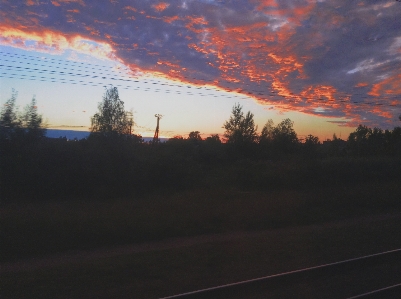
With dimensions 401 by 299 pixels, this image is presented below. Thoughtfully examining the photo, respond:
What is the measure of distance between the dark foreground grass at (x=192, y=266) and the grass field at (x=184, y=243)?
0.02m

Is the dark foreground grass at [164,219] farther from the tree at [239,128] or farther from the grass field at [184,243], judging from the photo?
the tree at [239,128]

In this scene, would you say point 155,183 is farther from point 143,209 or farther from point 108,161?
point 143,209

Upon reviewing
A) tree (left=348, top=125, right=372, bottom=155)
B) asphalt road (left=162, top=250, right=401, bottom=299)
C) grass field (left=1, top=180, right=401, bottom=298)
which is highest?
tree (left=348, top=125, right=372, bottom=155)

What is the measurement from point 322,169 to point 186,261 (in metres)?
→ 25.2

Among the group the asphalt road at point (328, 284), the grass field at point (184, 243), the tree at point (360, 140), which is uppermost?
the tree at point (360, 140)

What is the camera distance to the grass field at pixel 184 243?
8.23 meters

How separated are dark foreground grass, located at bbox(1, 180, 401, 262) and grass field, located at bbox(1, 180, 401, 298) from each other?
0.03m

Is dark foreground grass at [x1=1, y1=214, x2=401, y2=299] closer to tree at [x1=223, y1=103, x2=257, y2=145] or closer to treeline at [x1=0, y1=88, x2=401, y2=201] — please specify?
treeline at [x1=0, y1=88, x2=401, y2=201]

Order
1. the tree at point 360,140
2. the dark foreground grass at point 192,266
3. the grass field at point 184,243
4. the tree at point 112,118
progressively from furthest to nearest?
the tree at point 360,140
the tree at point 112,118
the grass field at point 184,243
the dark foreground grass at point 192,266

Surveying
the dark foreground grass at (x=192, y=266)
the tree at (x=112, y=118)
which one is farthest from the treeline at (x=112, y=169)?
the dark foreground grass at (x=192, y=266)

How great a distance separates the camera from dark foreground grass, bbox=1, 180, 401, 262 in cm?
1178

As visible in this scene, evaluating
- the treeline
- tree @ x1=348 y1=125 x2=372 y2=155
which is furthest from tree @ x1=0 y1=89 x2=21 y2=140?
tree @ x1=348 y1=125 x2=372 y2=155

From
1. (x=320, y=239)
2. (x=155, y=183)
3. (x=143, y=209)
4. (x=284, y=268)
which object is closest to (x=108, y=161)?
(x=155, y=183)

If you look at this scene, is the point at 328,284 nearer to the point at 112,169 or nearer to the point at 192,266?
the point at 192,266
